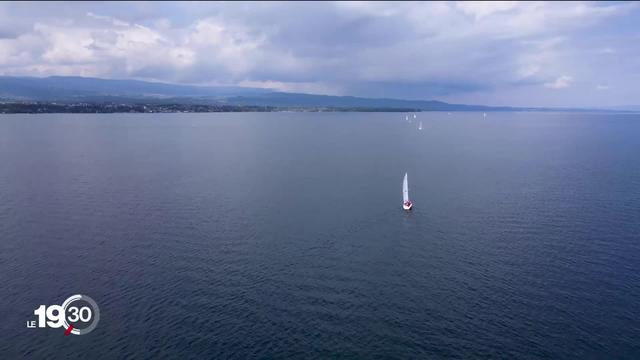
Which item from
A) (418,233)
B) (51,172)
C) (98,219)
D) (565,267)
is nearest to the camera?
(565,267)

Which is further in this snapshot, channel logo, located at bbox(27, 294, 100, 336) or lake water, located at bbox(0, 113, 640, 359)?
channel logo, located at bbox(27, 294, 100, 336)

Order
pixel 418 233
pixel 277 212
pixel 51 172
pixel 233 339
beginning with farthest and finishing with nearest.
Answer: pixel 51 172, pixel 277 212, pixel 418 233, pixel 233 339

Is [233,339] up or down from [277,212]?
down

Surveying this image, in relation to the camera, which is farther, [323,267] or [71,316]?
[323,267]

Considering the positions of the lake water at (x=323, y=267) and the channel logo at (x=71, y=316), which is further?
the channel logo at (x=71, y=316)

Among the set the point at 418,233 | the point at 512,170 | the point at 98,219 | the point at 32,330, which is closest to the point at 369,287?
the point at 418,233

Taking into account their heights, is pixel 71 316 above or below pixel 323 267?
below

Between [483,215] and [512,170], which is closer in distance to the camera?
[483,215]

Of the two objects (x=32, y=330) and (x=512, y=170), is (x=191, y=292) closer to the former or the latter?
(x=32, y=330)
